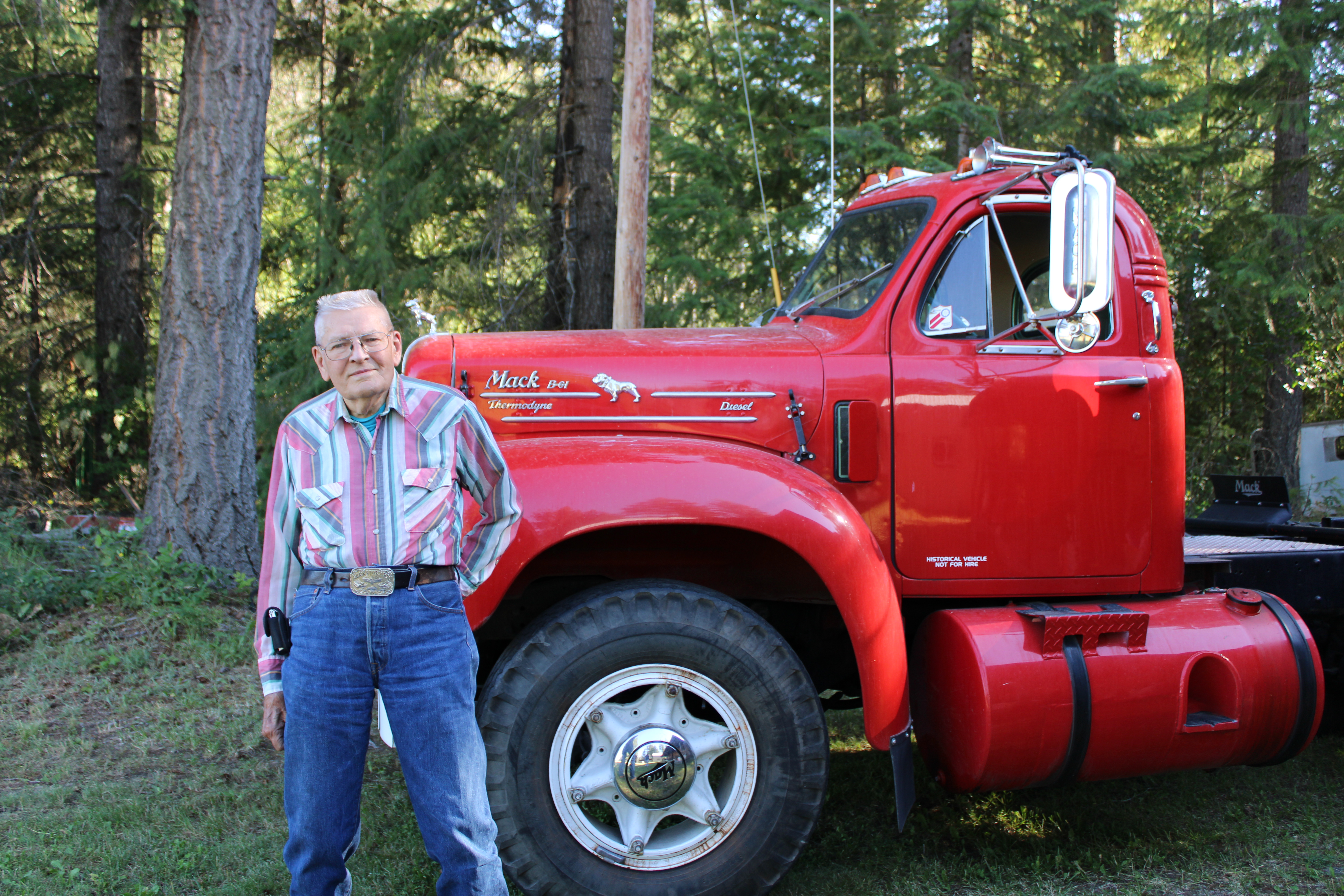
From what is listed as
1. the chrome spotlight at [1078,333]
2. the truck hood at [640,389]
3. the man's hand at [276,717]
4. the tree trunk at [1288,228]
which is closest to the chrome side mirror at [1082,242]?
the chrome spotlight at [1078,333]

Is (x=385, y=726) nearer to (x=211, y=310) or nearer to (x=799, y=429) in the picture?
(x=799, y=429)

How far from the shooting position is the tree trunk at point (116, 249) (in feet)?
38.9

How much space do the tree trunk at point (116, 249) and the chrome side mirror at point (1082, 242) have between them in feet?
39.4

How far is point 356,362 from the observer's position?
7.56 feet

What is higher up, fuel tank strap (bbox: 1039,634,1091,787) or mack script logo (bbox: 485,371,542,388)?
mack script logo (bbox: 485,371,542,388)

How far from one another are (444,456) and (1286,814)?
3742 mm

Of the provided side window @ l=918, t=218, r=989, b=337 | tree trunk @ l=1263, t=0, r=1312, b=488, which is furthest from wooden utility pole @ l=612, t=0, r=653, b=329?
tree trunk @ l=1263, t=0, r=1312, b=488

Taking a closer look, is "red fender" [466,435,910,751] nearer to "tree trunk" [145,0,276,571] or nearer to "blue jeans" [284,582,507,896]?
"blue jeans" [284,582,507,896]

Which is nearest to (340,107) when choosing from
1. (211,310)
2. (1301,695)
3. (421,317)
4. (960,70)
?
(211,310)

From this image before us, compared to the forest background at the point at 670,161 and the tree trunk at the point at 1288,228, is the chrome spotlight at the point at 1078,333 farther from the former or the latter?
A: the tree trunk at the point at 1288,228

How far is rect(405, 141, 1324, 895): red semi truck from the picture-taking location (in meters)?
2.89

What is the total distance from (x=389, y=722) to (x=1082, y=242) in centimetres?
239

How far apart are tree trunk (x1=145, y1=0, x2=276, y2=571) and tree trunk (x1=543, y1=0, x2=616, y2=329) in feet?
12.6

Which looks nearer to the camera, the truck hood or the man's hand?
the man's hand
